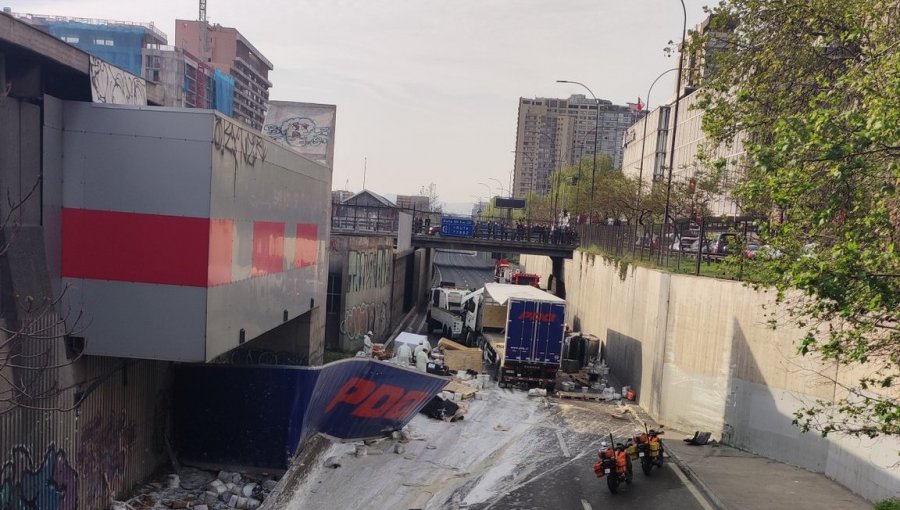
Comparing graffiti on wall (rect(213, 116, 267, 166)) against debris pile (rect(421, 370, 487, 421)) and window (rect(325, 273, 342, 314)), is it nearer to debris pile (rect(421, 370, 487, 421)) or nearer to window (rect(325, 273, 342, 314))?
debris pile (rect(421, 370, 487, 421))

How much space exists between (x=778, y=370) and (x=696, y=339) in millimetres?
3181

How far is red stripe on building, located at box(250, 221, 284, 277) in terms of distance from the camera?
11664 mm

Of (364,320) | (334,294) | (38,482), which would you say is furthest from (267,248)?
(364,320)

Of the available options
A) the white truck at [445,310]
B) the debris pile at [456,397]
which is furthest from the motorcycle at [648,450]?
the white truck at [445,310]

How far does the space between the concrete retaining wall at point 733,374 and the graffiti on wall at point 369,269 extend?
1040cm

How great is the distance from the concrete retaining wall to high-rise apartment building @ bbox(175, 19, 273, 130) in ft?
361

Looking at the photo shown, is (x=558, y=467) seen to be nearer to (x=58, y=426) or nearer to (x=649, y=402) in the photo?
(x=649, y=402)

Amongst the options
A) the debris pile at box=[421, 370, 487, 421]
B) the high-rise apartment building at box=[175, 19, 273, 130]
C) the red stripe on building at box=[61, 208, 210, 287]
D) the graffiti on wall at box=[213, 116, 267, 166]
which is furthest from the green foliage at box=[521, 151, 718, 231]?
the high-rise apartment building at box=[175, 19, 273, 130]

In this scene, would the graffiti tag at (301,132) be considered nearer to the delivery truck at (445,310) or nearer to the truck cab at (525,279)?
the delivery truck at (445,310)

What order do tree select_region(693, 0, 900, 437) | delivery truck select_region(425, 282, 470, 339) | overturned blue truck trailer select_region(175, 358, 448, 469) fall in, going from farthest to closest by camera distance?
1. delivery truck select_region(425, 282, 470, 339)
2. overturned blue truck trailer select_region(175, 358, 448, 469)
3. tree select_region(693, 0, 900, 437)

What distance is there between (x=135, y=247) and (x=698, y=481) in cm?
1123

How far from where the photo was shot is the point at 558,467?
Answer: 15.5m

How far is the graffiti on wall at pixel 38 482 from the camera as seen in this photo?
26.9 feet

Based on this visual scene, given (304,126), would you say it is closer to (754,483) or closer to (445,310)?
(445,310)
